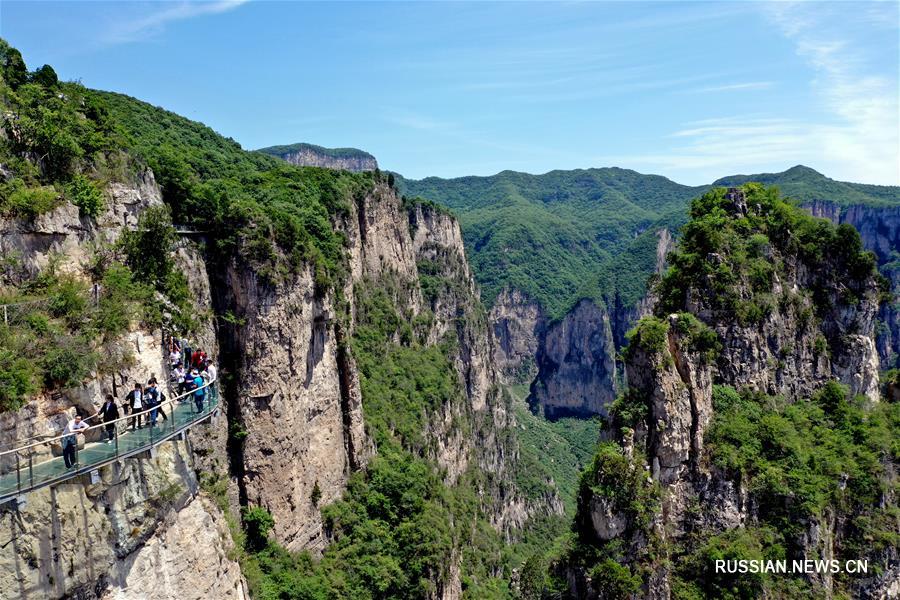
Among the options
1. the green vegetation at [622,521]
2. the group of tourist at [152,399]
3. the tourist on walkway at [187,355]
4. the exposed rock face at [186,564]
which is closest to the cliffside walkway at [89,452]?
the group of tourist at [152,399]

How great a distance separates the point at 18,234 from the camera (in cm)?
1834

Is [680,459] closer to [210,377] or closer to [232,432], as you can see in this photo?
[232,432]

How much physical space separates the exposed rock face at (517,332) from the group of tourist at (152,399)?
13380 cm

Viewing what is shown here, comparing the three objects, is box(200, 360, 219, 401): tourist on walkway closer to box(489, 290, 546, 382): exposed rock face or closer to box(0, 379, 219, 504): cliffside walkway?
box(0, 379, 219, 504): cliffside walkway

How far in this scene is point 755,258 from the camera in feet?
132

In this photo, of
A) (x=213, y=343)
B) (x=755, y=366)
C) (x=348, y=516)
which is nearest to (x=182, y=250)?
(x=213, y=343)

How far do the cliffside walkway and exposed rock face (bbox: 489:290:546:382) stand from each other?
137m

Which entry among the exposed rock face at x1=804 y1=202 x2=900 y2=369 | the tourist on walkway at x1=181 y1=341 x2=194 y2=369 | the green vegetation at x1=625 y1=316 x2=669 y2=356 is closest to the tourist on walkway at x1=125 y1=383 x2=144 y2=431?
the tourist on walkway at x1=181 y1=341 x2=194 y2=369

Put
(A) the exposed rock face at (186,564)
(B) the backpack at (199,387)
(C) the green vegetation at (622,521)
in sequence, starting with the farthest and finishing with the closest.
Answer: (C) the green vegetation at (622,521) < (B) the backpack at (199,387) < (A) the exposed rock face at (186,564)

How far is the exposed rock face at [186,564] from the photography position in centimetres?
1659

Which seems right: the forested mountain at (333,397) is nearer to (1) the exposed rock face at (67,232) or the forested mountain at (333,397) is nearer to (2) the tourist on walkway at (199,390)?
(1) the exposed rock face at (67,232)

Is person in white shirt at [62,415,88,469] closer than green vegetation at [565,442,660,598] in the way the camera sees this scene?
Yes

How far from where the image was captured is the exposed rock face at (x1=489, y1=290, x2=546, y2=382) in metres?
156

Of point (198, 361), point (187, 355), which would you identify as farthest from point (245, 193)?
point (198, 361)
